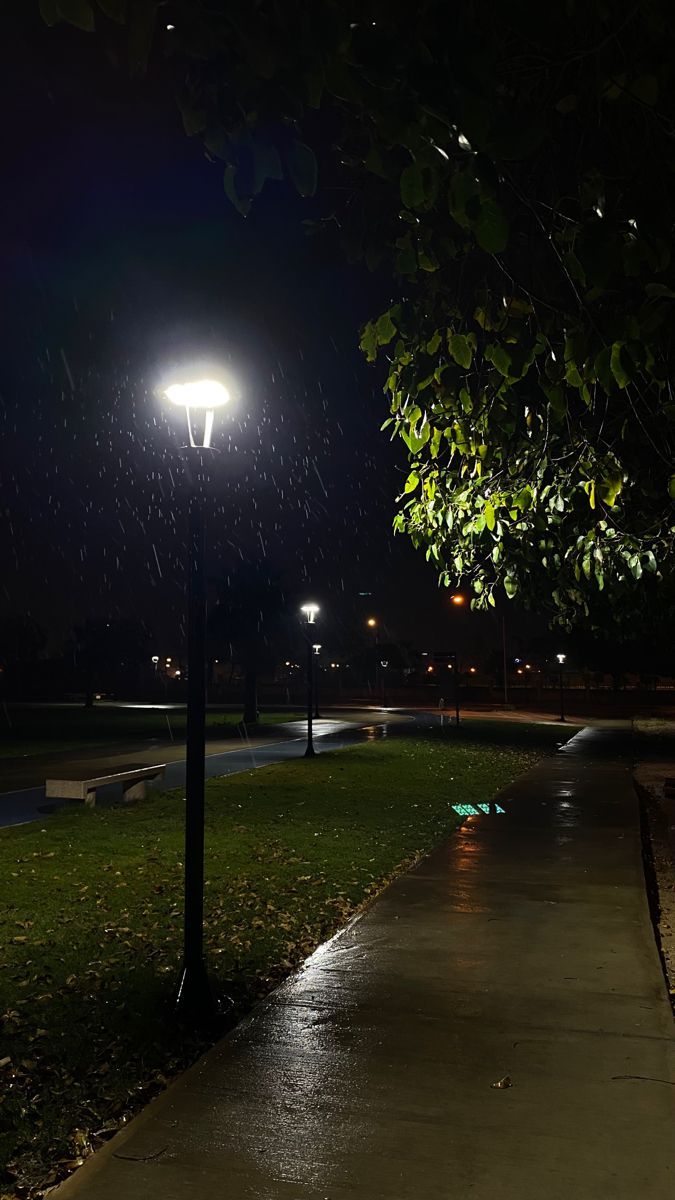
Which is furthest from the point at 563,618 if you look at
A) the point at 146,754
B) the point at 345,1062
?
the point at 146,754

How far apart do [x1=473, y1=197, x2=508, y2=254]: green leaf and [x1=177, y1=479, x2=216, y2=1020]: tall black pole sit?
10.2 feet

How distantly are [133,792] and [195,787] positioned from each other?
34.6ft

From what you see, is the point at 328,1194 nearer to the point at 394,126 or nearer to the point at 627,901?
the point at 394,126

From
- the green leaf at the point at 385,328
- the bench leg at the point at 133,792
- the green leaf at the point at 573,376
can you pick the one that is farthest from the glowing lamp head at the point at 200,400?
the bench leg at the point at 133,792

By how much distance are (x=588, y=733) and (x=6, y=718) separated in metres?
27.6

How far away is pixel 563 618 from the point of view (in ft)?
37.0

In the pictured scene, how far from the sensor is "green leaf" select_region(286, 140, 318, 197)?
306cm

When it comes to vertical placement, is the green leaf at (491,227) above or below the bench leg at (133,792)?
above

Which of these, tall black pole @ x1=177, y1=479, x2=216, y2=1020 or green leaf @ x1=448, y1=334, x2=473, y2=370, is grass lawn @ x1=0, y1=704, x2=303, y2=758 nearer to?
tall black pole @ x1=177, y1=479, x2=216, y2=1020

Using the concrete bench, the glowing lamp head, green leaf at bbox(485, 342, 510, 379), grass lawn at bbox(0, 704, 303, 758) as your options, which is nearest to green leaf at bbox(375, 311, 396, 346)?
Result: green leaf at bbox(485, 342, 510, 379)

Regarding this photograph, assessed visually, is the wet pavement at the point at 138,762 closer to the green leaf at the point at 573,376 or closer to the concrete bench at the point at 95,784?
the concrete bench at the point at 95,784

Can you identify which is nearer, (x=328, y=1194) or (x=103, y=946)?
(x=328, y=1194)

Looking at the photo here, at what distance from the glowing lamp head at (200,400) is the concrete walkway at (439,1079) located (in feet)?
12.1

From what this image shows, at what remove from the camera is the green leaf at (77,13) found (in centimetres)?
257
